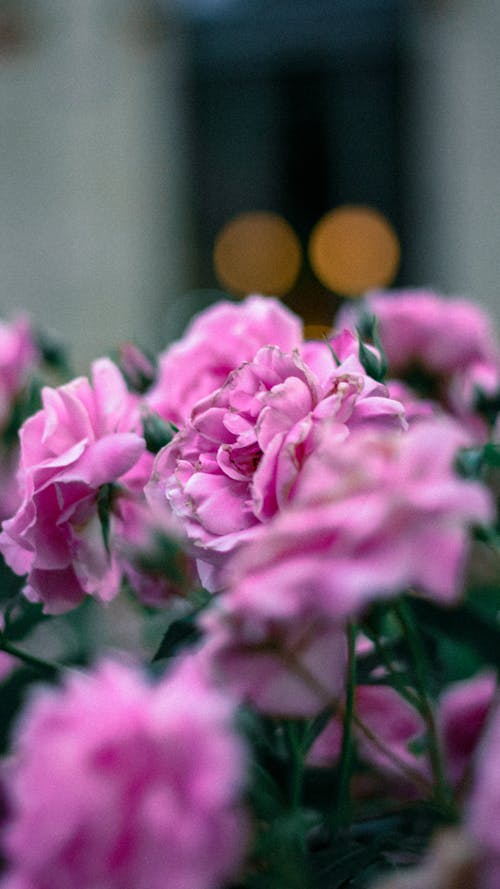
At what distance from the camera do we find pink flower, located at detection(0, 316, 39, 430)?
525 millimetres

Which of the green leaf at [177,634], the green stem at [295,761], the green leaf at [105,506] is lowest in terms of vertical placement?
the green stem at [295,761]

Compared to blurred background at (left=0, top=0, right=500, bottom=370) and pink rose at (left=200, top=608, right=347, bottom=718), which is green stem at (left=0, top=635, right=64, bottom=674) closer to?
pink rose at (left=200, top=608, right=347, bottom=718)

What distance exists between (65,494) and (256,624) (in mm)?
120

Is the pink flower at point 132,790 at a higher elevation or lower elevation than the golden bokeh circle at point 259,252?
higher

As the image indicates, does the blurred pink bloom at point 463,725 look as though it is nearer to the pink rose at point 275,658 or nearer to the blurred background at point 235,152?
the pink rose at point 275,658

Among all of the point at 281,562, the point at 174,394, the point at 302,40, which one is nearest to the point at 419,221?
the point at 302,40

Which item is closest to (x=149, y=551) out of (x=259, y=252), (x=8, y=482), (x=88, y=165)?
(x=8, y=482)

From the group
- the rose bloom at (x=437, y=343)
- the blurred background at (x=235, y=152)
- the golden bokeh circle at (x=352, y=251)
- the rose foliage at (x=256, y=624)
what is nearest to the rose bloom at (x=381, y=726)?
the rose foliage at (x=256, y=624)

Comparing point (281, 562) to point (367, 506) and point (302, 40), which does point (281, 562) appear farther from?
point (302, 40)

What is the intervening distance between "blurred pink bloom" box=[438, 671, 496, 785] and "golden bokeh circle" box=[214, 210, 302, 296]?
8.61 ft

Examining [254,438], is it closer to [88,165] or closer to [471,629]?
[471,629]

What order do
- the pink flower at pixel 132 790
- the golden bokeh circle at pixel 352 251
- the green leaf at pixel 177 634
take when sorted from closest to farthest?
the pink flower at pixel 132 790 < the green leaf at pixel 177 634 < the golden bokeh circle at pixel 352 251

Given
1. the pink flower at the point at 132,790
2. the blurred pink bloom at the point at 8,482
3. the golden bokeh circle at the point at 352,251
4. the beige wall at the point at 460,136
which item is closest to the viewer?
the pink flower at the point at 132,790

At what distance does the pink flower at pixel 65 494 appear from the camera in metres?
0.30
